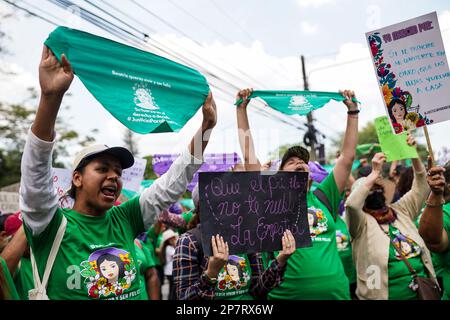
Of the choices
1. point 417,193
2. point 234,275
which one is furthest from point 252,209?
point 417,193

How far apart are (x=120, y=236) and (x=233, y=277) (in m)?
0.76

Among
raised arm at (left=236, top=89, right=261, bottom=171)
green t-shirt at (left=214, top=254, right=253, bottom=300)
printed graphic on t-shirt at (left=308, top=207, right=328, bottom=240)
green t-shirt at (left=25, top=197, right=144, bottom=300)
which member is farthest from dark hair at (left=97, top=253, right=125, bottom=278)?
printed graphic on t-shirt at (left=308, top=207, right=328, bottom=240)

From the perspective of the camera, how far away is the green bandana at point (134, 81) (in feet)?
6.87

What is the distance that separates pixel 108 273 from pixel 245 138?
1.62 meters

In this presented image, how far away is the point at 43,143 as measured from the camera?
1.78m

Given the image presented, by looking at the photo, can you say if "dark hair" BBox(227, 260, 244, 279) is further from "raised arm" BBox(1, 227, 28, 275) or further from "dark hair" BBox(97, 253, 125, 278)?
"raised arm" BBox(1, 227, 28, 275)

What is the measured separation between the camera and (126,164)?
2.52 meters

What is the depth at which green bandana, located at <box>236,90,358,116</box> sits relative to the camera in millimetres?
3824

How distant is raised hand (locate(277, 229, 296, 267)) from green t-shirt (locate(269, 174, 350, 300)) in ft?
1.64

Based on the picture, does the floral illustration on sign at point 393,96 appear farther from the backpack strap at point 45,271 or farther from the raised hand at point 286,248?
the backpack strap at point 45,271

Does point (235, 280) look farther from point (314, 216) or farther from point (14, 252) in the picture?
point (14, 252)
